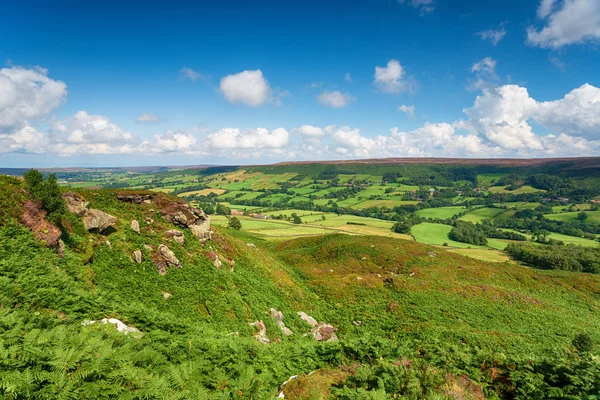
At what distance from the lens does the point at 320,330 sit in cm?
2781

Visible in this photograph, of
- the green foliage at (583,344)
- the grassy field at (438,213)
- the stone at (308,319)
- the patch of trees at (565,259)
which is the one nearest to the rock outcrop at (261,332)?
the stone at (308,319)

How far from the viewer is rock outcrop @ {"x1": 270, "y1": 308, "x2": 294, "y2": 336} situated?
25.3m

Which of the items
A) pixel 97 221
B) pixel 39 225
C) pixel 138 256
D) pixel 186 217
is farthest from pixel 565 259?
pixel 39 225

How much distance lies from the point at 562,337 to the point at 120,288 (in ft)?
Answer: 143

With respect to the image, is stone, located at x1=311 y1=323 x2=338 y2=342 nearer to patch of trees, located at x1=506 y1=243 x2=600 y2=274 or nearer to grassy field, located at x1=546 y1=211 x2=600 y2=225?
patch of trees, located at x1=506 y1=243 x2=600 y2=274

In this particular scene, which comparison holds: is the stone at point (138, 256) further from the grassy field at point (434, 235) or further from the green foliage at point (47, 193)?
the grassy field at point (434, 235)

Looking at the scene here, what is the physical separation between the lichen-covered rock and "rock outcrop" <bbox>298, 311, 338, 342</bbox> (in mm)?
23839

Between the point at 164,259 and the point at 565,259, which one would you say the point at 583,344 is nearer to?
the point at 164,259

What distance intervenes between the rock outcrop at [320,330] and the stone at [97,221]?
21.4 meters

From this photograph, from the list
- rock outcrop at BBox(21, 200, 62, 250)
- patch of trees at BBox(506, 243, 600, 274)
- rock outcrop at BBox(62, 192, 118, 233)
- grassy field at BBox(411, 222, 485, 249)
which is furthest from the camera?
grassy field at BBox(411, 222, 485, 249)

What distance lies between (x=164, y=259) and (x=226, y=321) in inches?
341

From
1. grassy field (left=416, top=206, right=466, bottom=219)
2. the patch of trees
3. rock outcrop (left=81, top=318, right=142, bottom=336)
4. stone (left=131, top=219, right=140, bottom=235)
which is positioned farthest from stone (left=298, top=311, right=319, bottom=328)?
grassy field (left=416, top=206, right=466, bottom=219)

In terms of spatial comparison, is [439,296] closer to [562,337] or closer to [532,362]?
[562,337]

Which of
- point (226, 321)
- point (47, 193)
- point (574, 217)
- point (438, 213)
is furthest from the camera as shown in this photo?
point (438, 213)
